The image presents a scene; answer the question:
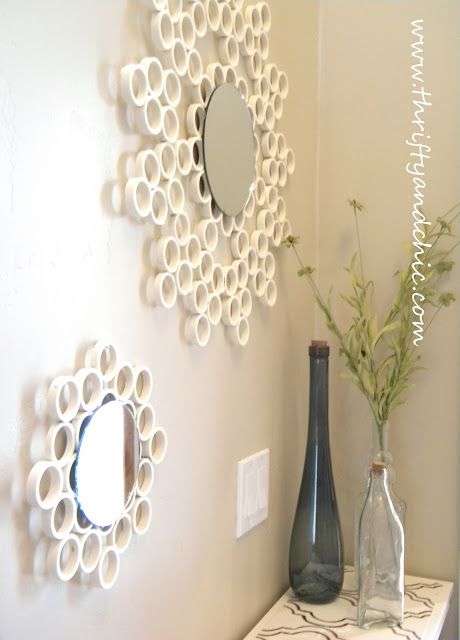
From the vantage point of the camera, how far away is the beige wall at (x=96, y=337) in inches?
27.7

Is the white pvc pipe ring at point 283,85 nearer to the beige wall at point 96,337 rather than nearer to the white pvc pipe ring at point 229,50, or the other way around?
the beige wall at point 96,337

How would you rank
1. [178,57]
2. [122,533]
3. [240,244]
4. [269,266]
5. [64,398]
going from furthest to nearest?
[269,266]
[240,244]
[178,57]
[122,533]
[64,398]

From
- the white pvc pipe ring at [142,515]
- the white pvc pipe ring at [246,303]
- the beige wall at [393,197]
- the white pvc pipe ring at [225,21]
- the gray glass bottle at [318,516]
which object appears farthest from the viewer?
the beige wall at [393,197]

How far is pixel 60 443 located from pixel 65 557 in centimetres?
12

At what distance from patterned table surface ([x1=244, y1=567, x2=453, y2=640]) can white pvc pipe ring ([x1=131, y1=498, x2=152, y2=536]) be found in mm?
434

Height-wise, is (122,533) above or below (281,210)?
below

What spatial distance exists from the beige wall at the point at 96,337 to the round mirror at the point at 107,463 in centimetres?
8

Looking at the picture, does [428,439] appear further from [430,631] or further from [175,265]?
[175,265]

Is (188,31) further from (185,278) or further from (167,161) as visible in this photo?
(185,278)

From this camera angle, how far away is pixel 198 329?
108 cm

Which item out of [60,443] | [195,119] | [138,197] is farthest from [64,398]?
[195,119]

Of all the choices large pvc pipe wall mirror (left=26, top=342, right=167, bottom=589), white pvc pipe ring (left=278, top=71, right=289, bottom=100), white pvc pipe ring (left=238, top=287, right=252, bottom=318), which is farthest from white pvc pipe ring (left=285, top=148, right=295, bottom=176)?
large pvc pipe wall mirror (left=26, top=342, right=167, bottom=589)

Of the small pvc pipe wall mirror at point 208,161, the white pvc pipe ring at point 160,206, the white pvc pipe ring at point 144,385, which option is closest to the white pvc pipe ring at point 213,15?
the small pvc pipe wall mirror at point 208,161

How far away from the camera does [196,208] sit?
108 centimetres
